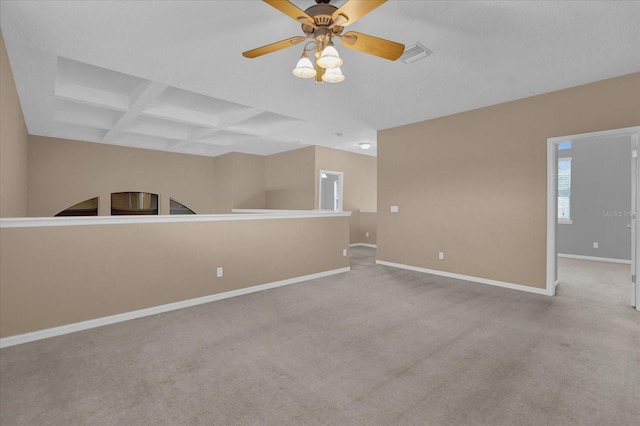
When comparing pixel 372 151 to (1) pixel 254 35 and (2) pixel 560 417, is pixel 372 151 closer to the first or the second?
(1) pixel 254 35

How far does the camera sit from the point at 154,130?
262 inches

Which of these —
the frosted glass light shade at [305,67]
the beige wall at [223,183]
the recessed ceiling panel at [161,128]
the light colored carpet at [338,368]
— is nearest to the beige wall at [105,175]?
the beige wall at [223,183]

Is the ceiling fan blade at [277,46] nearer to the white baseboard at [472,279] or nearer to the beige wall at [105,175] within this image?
the white baseboard at [472,279]

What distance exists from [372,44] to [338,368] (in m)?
2.35

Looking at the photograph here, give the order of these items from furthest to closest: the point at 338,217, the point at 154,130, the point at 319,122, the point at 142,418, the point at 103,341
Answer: the point at 154,130 < the point at 319,122 < the point at 338,217 < the point at 103,341 < the point at 142,418

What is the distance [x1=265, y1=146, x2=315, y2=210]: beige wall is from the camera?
790 cm

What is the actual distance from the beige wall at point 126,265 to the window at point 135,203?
5.82m

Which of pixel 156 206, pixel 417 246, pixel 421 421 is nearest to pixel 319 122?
pixel 417 246

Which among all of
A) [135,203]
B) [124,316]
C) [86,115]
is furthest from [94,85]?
[135,203]

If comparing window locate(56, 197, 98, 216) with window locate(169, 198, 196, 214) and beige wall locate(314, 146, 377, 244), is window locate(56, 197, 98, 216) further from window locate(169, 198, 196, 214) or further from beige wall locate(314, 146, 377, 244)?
beige wall locate(314, 146, 377, 244)

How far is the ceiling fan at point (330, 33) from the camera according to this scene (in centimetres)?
193

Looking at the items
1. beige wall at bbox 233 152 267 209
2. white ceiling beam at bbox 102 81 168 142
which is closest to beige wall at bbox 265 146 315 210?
beige wall at bbox 233 152 267 209

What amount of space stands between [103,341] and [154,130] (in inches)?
207

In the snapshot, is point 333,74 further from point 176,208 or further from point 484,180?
point 176,208
